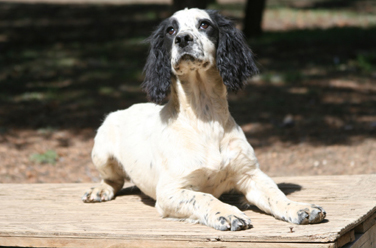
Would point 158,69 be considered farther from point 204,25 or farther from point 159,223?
point 159,223

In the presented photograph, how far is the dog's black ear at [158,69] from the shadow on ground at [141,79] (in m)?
1.90

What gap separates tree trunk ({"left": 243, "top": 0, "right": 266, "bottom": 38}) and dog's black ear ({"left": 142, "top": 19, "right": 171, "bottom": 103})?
10922 mm

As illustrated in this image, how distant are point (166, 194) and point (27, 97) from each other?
7.65 meters

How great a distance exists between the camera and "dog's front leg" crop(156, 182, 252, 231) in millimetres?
3508

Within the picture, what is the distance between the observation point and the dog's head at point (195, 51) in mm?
3910

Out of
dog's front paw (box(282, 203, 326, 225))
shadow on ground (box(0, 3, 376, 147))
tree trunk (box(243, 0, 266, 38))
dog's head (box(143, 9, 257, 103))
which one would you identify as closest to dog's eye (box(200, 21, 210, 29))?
dog's head (box(143, 9, 257, 103))

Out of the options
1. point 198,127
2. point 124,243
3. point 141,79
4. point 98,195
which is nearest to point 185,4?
point 141,79

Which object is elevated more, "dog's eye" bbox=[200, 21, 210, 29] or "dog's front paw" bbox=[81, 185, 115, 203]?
"dog's eye" bbox=[200, 21, 210, 29]

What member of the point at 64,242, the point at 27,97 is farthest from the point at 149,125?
the point at 27,97

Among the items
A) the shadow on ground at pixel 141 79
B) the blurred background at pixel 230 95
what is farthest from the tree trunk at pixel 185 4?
the shadow on ground at pixel 141 79

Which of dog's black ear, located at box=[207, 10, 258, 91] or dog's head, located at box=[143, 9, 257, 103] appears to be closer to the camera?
Result: dog's head, located at box=[143, 9, 257, 103]

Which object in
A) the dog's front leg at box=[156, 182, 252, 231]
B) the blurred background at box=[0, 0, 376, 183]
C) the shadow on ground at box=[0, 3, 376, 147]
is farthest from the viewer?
the shadow on ground at box=[0, 3, 376, 147]

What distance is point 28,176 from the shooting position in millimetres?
7219

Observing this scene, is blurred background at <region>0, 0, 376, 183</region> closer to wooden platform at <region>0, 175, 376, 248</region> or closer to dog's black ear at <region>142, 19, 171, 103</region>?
dog's black ear at <region>142, 19, 171, 103</region>
